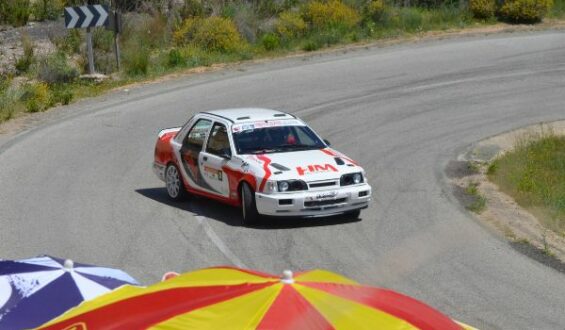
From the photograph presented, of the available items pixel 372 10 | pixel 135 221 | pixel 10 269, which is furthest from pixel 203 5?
pixel 10 269

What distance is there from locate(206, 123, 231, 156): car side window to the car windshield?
0.58 feet

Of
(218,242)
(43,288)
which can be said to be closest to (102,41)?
(218,242)

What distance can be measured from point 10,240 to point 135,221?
6.17 ft

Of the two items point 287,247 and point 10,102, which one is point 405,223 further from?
point 10,102

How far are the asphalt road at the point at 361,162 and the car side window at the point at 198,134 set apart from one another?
0.91m

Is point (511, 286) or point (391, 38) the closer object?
point (511, 286)

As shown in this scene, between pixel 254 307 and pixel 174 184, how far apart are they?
1059 centimetres

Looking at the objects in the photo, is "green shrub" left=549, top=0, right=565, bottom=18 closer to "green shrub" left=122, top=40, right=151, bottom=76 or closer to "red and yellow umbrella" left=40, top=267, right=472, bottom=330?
"green shrub" left=122, top=40, right=151, bottom=76

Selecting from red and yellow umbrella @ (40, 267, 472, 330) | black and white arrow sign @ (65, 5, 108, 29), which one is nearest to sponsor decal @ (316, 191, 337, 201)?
red and yellow umbrella @ (40, 267, 472, 330)

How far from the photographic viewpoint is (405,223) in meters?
15.0

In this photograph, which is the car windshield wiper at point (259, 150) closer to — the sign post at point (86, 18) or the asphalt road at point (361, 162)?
the asphalt road at point (361, 162)

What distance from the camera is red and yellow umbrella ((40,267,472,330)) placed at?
579 centimetres

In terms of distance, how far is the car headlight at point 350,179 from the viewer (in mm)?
14617

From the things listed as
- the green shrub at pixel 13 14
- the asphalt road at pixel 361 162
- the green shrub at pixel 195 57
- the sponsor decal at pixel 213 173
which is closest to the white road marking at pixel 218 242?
the asphalt road at pixel 361 162
